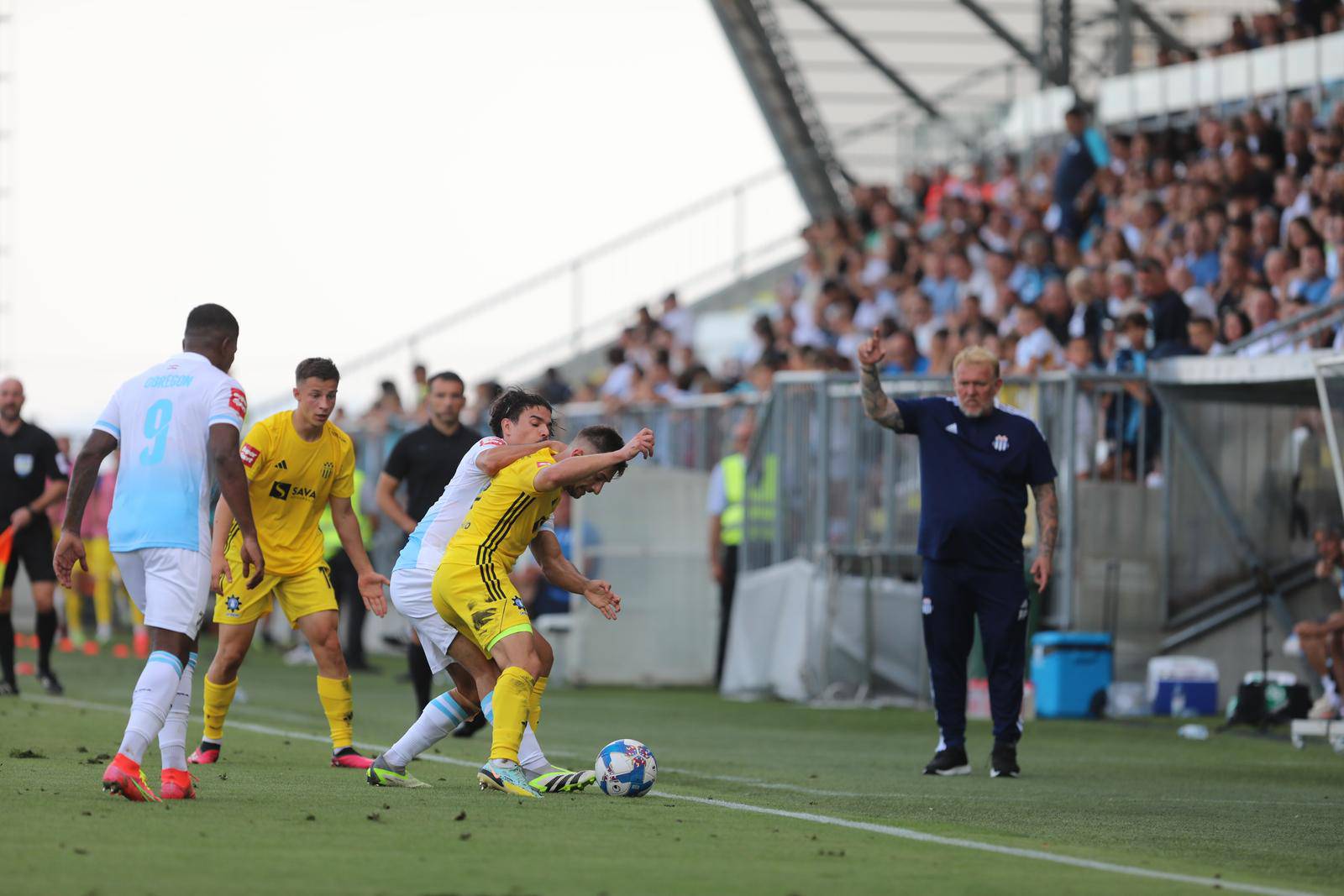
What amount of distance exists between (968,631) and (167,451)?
5068mm

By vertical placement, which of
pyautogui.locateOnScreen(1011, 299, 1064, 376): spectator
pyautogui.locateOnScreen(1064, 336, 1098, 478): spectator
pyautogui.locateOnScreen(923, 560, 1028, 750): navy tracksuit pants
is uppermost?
pyautogui.locateOnScreen(1011, 299, 1064, 376): spectator

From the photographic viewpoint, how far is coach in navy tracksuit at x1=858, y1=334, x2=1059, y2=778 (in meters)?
11.4

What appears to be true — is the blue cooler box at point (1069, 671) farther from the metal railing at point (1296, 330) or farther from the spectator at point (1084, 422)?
the metal railing at point (1296, 330)

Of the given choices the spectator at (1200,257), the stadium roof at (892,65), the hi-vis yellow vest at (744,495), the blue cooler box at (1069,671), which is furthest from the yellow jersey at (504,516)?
the stadium roof at (892,65)

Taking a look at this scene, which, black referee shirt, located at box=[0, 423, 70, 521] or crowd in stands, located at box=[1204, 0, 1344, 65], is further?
crowd in stands, located at box=[1204, 0, 1344, 65]

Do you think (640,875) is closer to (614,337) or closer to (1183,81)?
(1183,81)

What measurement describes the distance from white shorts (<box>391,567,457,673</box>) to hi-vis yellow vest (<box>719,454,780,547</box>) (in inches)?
375

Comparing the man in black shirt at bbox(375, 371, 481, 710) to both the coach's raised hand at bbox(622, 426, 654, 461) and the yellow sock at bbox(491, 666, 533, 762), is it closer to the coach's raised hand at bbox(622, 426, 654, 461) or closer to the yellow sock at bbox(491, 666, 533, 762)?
the yellow sock at bbox(491, 666, 533, 762)

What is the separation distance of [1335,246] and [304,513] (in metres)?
10.2

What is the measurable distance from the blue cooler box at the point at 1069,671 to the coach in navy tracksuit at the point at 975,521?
4.80 m

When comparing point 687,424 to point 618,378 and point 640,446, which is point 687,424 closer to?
point 618,378

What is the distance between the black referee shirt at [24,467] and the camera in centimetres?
1620

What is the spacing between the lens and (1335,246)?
17109 mm

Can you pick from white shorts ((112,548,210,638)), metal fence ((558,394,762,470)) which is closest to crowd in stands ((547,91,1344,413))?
metal fence ((558,394,762,470))
